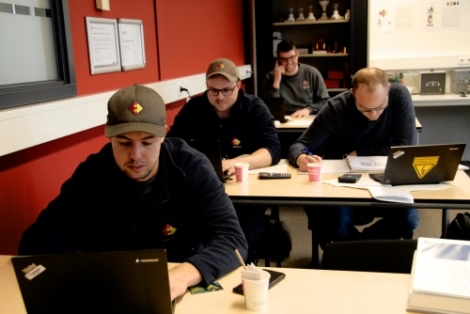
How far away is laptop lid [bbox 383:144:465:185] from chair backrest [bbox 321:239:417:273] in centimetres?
77

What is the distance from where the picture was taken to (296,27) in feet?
20.5

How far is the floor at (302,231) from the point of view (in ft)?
11.1

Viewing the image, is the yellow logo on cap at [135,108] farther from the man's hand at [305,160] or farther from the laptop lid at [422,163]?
the man's hand at [305,160]

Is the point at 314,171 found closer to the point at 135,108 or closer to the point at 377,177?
the point at 377,177

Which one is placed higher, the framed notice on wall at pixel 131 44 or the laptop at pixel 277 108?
the framed notice on wall at pixel 131 44

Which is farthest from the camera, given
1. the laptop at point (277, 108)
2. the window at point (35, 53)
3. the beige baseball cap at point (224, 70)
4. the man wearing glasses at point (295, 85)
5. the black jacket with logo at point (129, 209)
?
the man wearing glasses at point (295, 85)

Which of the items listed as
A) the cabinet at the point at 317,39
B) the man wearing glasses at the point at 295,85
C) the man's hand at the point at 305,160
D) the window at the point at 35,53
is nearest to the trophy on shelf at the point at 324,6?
the cabinet at the point at 317,39

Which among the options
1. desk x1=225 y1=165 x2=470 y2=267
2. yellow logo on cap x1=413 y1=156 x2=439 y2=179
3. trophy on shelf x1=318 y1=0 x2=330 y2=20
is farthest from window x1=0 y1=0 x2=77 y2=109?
trophy on shelf x1=318 y1=0 x2=330 y2=20

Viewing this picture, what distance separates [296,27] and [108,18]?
386cm

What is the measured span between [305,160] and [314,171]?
0.21 m

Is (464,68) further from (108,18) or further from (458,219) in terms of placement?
(108,18)

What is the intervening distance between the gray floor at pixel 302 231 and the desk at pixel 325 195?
93cm

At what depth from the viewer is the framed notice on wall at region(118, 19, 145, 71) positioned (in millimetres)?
2908

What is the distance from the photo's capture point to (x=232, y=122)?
3.04m
